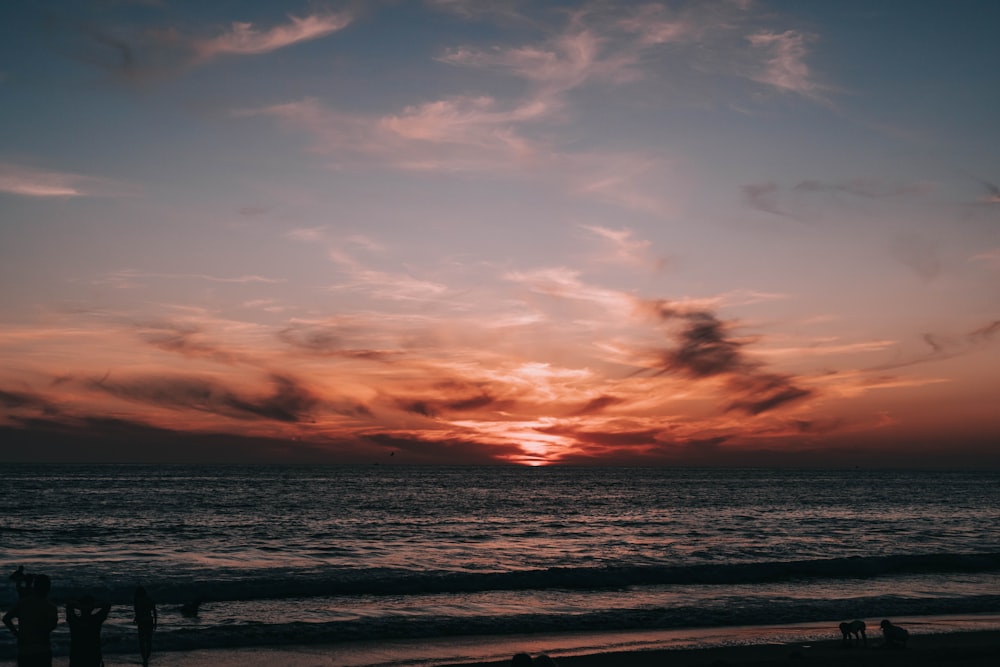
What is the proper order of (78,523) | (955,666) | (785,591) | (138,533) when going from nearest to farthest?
(955,666) → (785,591) → (138,533) → (78,523)

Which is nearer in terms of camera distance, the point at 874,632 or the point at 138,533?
the point at 874,632

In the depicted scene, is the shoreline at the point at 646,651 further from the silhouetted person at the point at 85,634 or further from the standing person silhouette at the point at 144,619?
the silhouetted person at the point at 85,634

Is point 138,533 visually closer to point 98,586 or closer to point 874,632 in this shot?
point 98,586

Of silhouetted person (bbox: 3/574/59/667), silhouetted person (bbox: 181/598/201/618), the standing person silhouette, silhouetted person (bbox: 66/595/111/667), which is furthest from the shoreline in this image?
silhouetted person (bbox: 3/574/59/667)

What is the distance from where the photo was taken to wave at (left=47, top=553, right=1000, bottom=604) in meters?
30.1

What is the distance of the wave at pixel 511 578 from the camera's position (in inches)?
1186

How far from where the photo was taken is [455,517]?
70625 mm

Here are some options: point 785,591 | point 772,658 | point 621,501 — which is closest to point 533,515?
point 621,501

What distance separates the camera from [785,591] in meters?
31.1

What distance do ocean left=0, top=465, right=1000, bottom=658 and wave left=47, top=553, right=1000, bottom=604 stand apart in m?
0.13

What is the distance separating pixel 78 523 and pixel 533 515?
128ft

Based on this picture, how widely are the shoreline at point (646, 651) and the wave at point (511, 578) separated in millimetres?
9337

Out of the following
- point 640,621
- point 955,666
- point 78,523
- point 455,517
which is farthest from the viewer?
point 455,517

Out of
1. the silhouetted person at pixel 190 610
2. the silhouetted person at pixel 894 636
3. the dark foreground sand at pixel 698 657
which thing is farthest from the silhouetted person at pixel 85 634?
the silhouetted person at pixel 894 636
